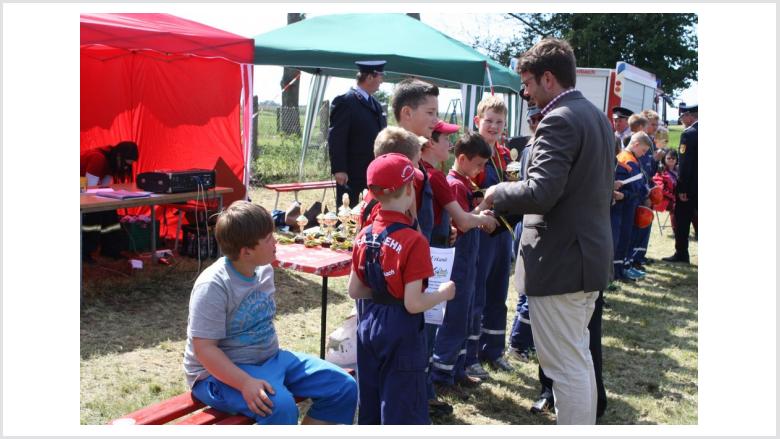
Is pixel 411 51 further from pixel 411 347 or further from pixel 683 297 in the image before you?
pixel 411 347

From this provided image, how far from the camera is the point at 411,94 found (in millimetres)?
3449

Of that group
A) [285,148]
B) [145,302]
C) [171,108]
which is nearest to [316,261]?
[145,302]

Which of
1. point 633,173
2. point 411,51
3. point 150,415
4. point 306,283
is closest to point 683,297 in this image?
point 633,173

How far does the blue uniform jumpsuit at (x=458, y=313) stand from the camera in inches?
145

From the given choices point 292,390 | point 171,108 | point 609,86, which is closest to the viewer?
point 292,390

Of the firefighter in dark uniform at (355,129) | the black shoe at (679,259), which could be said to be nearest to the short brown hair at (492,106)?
the firefighter in dark uniform at (355,129)

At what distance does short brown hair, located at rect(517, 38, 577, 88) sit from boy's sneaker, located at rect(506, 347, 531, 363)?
7.27 feet

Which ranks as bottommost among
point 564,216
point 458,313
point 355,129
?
point 458,313

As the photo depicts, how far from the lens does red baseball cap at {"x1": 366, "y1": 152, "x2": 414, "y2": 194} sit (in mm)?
2596

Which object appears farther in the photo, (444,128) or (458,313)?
(458,313)

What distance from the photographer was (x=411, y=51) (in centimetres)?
885

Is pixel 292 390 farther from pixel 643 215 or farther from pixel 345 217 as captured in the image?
pixel 643 215

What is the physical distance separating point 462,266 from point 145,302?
122 inches

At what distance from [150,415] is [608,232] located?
1.88 m
